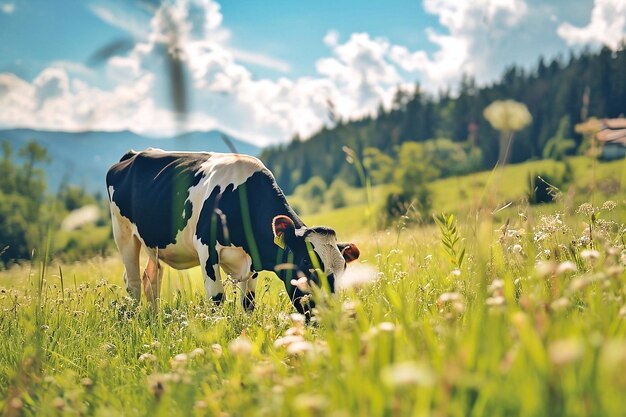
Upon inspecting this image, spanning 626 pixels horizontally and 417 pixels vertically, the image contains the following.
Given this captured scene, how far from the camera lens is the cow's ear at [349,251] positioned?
6.06 m

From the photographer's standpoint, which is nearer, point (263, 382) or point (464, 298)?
point (263, 382)

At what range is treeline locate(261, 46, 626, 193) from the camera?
94.9 m

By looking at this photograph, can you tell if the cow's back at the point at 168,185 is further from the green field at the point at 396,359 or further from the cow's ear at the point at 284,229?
the green field at the point at 396,359

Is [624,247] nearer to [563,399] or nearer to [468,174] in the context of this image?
[468,174]

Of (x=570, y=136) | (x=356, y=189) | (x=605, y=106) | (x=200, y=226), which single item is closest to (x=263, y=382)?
(x=200, y=226)

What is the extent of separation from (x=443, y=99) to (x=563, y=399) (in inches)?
6099

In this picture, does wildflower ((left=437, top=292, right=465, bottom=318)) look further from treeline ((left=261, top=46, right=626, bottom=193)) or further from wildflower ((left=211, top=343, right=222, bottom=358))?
treeline ((left=261, top=46, right=626, bottom=193))

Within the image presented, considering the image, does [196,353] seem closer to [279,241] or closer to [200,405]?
[200,405]

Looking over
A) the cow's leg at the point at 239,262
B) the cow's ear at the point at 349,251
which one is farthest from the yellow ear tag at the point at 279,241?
the cow's leg at the point at 239,262

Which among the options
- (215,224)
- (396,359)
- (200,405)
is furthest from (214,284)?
(396,359)

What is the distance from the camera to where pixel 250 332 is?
14.0 ft

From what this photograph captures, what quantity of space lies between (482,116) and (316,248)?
390ft

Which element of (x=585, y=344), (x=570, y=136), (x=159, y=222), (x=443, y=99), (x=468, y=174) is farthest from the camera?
(x=443, y=99)

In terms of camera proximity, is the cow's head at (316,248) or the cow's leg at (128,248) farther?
the cow's leg at (128,248)
